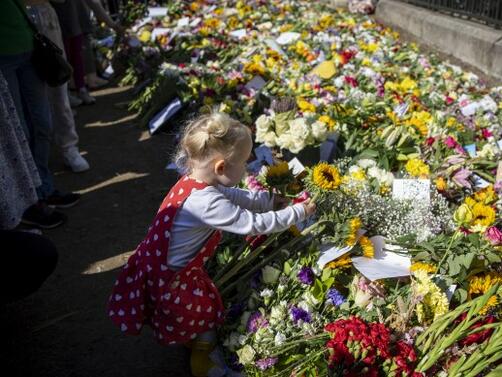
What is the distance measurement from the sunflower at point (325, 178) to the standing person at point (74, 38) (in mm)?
3621

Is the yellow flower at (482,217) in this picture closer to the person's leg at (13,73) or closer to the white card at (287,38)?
the person's leg at (13,73)

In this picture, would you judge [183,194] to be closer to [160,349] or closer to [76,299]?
[160,349]

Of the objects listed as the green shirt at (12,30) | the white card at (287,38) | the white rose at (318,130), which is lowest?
the white card at (287,38)

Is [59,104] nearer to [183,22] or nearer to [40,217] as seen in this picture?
[40,217]

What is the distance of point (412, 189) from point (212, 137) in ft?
3.50

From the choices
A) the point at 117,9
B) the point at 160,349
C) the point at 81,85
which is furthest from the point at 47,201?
the point at 117,9

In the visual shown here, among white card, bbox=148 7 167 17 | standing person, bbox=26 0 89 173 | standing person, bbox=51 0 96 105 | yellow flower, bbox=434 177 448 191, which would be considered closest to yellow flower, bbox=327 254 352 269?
yellow flower, bbox=434 177 448 191

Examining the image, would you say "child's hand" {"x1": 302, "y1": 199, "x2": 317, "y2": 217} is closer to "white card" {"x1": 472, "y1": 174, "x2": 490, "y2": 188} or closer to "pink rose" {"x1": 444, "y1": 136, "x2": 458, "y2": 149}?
"white card" {"x1": 472, "y1": 174, "x2": 490, "y2": 188}

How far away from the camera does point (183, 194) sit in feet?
6.61

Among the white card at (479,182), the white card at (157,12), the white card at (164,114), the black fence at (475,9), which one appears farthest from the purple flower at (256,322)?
the white card at (157,12)

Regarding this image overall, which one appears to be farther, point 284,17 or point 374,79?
point 284,17

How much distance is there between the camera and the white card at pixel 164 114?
4578mm

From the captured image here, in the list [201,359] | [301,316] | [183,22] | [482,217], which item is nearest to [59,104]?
[201,359]

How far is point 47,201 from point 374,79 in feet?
8.92
